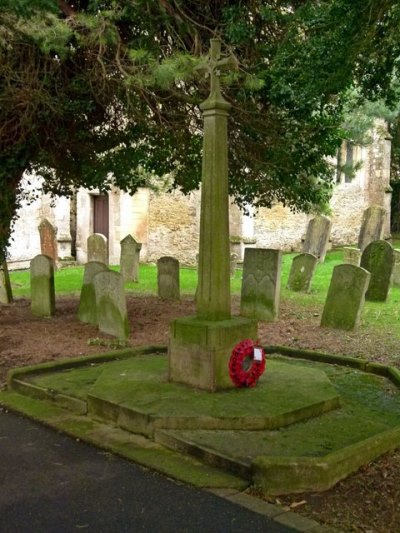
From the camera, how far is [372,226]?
69.7ft

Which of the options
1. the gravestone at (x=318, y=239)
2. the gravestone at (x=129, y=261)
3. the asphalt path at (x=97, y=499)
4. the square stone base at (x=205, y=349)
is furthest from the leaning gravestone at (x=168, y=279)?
the gravestone at (x=318, y=239)

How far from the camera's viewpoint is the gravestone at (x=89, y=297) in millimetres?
9836

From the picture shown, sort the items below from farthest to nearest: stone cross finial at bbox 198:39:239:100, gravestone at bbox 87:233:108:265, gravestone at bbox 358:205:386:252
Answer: gravestone at bbox 358:205:386:252 < gravestone at bbox 87:233:108:265 < stone cross finial at bbox 198:39:239:100

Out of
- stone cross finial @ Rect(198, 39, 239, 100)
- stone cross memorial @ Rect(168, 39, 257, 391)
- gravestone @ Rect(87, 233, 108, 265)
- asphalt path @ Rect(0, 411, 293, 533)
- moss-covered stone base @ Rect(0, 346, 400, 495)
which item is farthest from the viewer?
gravestone @ Rect(87, 233, 108, 265)

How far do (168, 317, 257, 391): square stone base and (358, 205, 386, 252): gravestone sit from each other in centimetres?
1631

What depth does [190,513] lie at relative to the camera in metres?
3.70

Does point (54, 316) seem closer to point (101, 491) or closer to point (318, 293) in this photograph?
point (318, 293)

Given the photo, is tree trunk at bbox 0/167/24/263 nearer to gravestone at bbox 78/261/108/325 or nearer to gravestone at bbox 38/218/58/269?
gravestone at bbox 78/261/108/325

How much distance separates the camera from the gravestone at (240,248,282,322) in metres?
10.2

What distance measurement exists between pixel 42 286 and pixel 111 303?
2407mm

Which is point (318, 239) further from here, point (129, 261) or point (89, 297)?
point (89, 297)

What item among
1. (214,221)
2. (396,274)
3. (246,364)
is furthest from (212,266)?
(396,274)

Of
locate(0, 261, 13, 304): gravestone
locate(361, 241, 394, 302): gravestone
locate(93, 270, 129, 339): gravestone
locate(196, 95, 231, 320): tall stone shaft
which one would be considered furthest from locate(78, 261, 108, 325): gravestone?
locate(361, 241, 394, 302): gravestone

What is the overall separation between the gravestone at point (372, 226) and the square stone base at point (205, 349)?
16.3 metres
